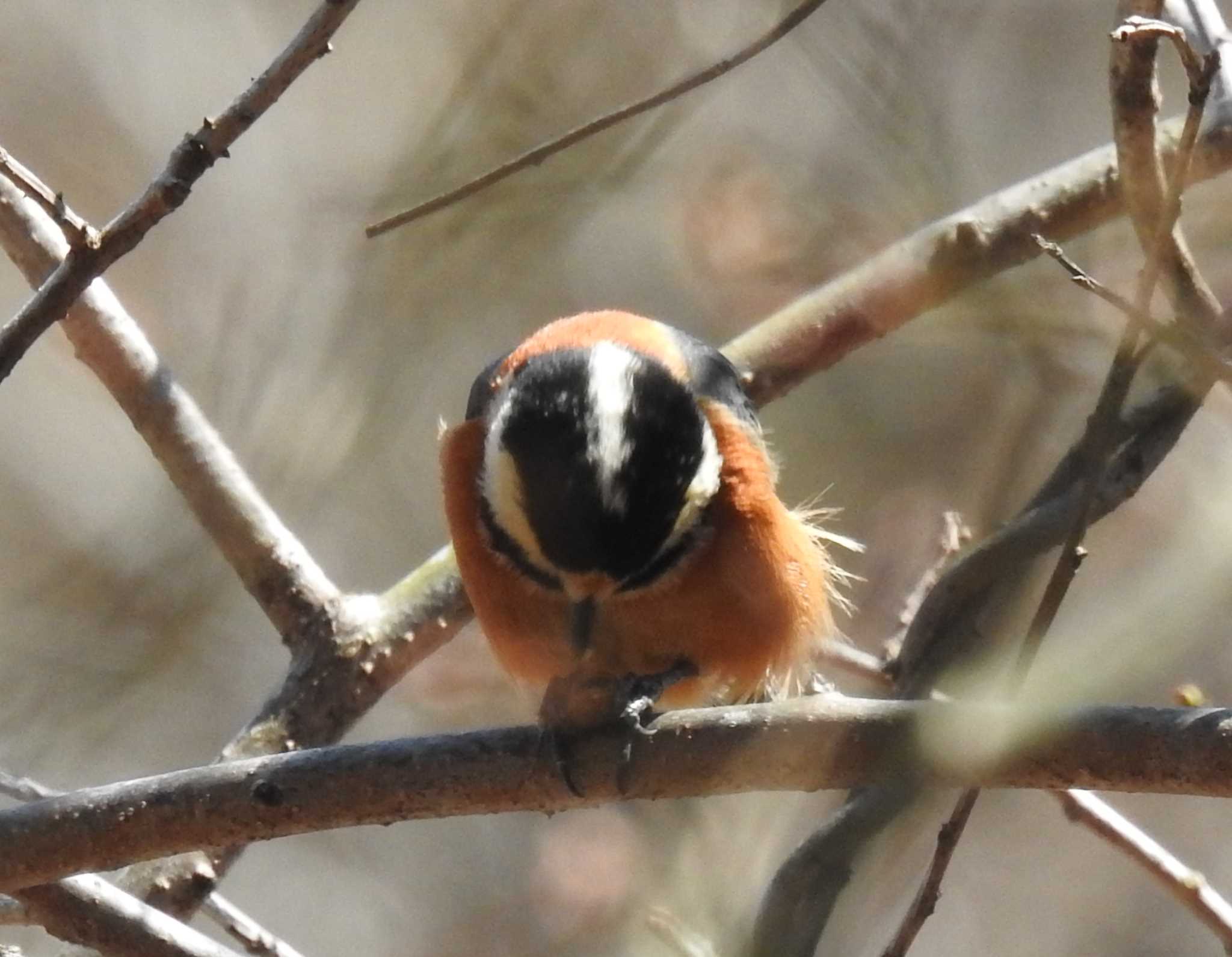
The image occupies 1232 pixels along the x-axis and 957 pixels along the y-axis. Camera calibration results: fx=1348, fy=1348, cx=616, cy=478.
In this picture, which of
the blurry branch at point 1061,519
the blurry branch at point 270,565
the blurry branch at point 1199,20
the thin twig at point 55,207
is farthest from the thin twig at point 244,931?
the blurry branch at point 1199,20

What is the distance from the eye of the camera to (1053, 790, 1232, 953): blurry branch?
1683 mm

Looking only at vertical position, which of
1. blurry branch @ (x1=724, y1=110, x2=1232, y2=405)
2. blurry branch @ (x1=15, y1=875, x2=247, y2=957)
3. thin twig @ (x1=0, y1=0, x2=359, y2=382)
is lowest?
blurry branch @ (x1=15, y1=875, x2=247, y2=957)

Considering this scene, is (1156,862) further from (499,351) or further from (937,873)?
(499,351)

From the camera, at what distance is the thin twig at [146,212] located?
1.12 metres

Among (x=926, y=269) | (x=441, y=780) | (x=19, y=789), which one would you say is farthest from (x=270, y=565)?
(x=926, y=269)

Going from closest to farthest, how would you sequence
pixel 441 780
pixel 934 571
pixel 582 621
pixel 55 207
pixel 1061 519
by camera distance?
1. pixel 55 207
2. pixel 441 780
3. pixel 1061 519
4. pixel 582 621
5. pixel 934 571

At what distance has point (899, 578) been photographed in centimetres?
278

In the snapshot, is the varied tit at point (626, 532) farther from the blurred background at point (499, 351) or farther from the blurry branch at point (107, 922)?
the blurred background at point (499, 351)

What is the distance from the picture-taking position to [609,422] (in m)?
1.54

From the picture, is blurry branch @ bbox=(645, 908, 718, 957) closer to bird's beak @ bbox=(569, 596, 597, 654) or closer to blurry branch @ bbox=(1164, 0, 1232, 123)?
bird's beak @ bbox=(569, 596, 597, 654)

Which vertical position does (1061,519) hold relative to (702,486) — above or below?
below

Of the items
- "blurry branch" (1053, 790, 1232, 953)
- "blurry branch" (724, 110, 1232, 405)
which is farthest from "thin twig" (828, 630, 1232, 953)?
"blurry branch" (724, 110, 1232, 405)

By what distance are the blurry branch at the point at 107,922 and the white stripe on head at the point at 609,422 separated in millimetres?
627

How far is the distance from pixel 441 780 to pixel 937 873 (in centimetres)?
46
